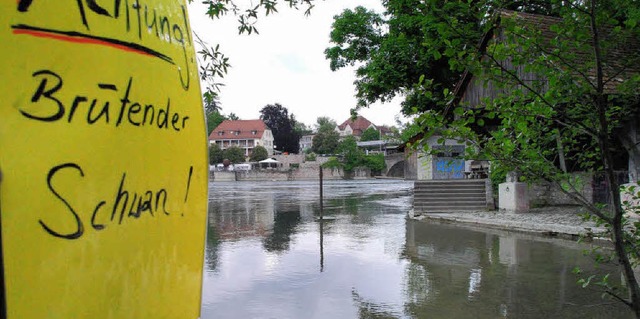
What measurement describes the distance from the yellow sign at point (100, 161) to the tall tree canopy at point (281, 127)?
101453mm

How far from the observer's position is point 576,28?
2607 mm

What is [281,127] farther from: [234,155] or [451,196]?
[451,196]

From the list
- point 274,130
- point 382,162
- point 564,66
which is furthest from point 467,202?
point 274,130

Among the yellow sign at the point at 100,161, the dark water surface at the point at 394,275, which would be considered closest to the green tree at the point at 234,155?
the dark water surface at the point at 394,275

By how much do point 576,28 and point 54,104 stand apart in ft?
8.83

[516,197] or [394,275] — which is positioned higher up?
[516,197]

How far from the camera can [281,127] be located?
103188mm

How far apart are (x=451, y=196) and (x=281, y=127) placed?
8781cm

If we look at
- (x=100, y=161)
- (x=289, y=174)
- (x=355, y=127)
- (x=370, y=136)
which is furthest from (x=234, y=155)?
(x=100, y=161)

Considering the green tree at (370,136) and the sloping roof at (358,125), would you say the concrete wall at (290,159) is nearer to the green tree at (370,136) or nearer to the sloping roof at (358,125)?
the green tree at (370,136)

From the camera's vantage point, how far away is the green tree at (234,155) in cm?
8450

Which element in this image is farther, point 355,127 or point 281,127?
point 355,127

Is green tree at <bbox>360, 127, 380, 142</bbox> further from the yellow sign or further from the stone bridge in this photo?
the yellow sign

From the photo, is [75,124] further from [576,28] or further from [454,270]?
[454,270]
